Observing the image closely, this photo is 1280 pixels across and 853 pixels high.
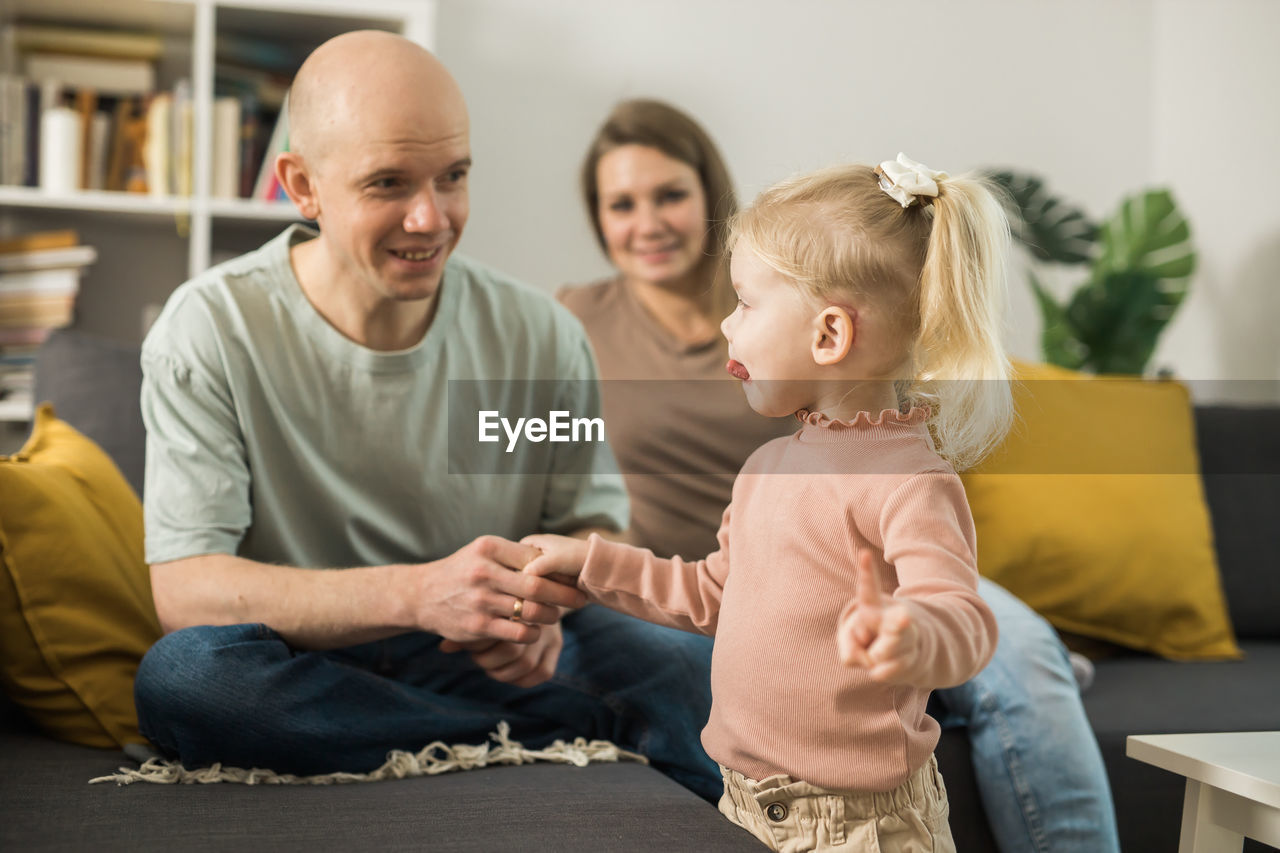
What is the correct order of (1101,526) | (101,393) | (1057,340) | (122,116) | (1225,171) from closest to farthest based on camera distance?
(101,393) < (1101,526) < (122,116) < (1057,340) < (1225,171)

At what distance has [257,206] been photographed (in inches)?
91.7

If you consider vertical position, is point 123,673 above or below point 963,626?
below

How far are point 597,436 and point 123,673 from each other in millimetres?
662

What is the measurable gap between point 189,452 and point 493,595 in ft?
1.37

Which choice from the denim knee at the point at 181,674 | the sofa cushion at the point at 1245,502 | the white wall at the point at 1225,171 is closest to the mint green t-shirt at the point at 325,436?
the denim knee at the point at 181,674

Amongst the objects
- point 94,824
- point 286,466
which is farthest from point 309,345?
point 94,824

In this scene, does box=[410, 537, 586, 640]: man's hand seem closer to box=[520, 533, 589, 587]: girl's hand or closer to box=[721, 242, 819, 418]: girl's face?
box=[520, 533, 589, 587]: girl's hand

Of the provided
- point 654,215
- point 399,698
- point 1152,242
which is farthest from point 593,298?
point 1152,242

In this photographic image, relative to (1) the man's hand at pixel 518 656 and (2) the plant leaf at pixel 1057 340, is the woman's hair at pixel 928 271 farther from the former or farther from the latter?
(2) the plant leaf at pixel 1057 340

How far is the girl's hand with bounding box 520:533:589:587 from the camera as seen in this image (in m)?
1.05

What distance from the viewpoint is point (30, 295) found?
2.36 m

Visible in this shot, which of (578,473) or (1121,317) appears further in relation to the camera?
(1121,317)

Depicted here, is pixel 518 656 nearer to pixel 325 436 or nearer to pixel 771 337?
pixel 325 436

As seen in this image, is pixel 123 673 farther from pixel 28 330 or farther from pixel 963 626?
pixel 28 330
